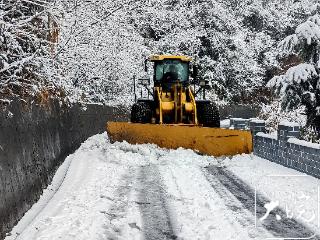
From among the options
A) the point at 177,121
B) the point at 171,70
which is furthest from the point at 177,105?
the point at 171,70

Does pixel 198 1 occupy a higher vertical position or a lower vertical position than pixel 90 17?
higher

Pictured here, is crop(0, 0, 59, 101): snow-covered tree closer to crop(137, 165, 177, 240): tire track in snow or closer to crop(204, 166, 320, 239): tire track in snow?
crop(137, 165, 177, 240): tire track in snow

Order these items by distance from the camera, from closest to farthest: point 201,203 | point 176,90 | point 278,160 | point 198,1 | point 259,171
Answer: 1. point 201,203
2. point 259,171
3. point 278,160
4. point 176,90
5. point 198,1

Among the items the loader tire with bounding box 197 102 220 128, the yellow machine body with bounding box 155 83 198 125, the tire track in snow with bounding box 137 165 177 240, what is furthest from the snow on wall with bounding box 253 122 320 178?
the tire track in snow with bounding box 137 165 177 240

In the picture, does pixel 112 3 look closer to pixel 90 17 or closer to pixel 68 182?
pixel 90 17

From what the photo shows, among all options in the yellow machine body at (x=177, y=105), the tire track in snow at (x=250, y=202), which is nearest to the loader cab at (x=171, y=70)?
the yellow machine body at (x=177, y=105)

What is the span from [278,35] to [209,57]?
9.40 m

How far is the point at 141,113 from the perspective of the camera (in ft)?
46.5

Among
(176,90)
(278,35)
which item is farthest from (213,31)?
(176,90)

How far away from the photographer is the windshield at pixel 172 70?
48.0ft

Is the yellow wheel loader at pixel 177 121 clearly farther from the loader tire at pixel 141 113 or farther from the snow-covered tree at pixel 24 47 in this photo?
the snow-covered tree at pixel 24 47

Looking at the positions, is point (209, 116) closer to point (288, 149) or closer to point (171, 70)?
point (171, 70)

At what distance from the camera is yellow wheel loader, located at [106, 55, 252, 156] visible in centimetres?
1180

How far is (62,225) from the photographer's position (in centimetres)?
578
